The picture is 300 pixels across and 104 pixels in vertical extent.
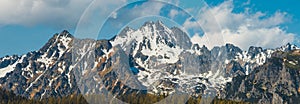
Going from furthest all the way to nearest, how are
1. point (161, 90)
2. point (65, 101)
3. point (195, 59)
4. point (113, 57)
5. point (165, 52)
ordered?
point (65, 101) < point (165, 52) < point (161, 90) < point (113, 57) < point (195, 59)

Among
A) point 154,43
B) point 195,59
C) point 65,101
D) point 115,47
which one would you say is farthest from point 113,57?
point 65,101

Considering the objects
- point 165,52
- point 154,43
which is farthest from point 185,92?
point 165,52

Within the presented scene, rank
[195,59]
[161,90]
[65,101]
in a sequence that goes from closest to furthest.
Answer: [195,59]
[161,90]
[65,101]

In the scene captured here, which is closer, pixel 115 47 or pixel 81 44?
pixel 81 44

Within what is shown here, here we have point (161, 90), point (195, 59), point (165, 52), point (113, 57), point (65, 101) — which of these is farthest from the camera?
point (65, 101)

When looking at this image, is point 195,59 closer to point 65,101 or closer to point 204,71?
point 204,71

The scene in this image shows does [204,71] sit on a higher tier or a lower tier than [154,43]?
lower

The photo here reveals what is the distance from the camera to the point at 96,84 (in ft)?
39.6

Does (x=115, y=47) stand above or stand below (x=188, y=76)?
above

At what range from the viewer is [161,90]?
13.4m

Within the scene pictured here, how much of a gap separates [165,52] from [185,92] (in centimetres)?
279

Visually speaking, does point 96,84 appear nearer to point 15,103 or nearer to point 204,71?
point 204,71

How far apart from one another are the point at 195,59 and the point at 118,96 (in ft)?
7.20

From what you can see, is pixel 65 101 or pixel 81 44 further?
pixel 65 101
